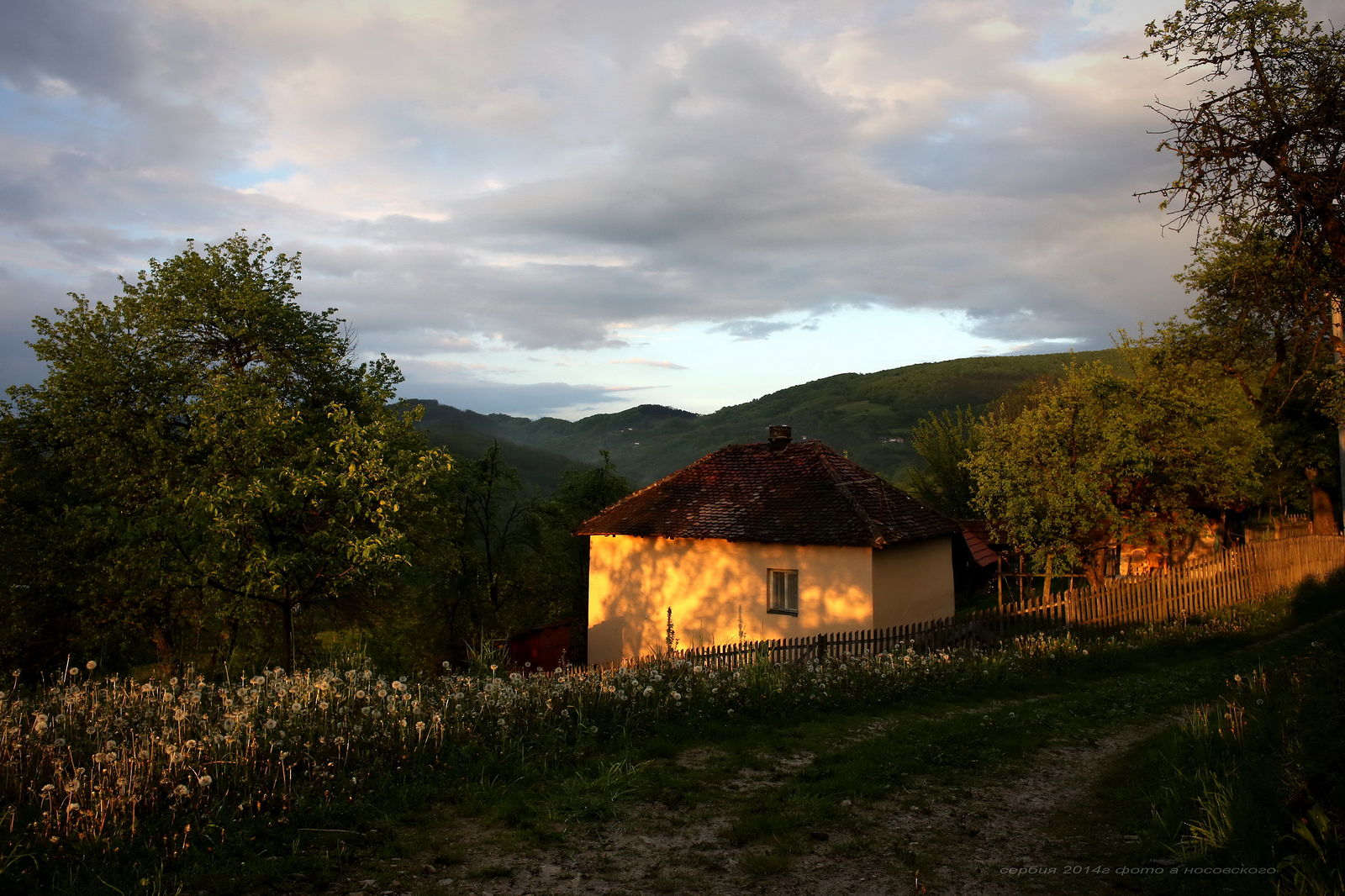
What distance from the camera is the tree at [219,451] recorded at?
44.8ft

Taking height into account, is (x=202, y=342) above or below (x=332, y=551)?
above

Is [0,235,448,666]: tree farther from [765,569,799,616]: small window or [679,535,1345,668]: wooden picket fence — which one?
[765,569,799,616]: small window

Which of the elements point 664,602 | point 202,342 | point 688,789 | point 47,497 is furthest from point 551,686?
point 47,497

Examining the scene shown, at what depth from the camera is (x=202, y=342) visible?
21.8 m

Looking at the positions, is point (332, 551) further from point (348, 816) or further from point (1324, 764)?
point (1324, 764)

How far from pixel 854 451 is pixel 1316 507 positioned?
100 metres

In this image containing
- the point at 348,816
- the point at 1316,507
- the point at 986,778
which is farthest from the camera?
the point at 1316,507

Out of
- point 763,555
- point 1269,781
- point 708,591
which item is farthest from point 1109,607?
point 1269,781

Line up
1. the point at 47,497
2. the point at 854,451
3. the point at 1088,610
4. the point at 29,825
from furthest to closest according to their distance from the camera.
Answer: the point at 854,451, the point at 47,497, the point at 1088,610, the point at 29,825

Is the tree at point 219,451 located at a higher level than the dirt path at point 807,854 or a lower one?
higher

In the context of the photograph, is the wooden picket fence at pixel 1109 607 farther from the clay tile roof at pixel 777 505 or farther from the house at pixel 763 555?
the clay tile roof at pixel 777 505

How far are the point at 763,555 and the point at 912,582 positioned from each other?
461 cm

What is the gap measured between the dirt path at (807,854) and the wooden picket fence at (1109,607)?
6.29 meters

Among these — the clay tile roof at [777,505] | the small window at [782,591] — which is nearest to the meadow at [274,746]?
the clay tile roof at [777,505]
